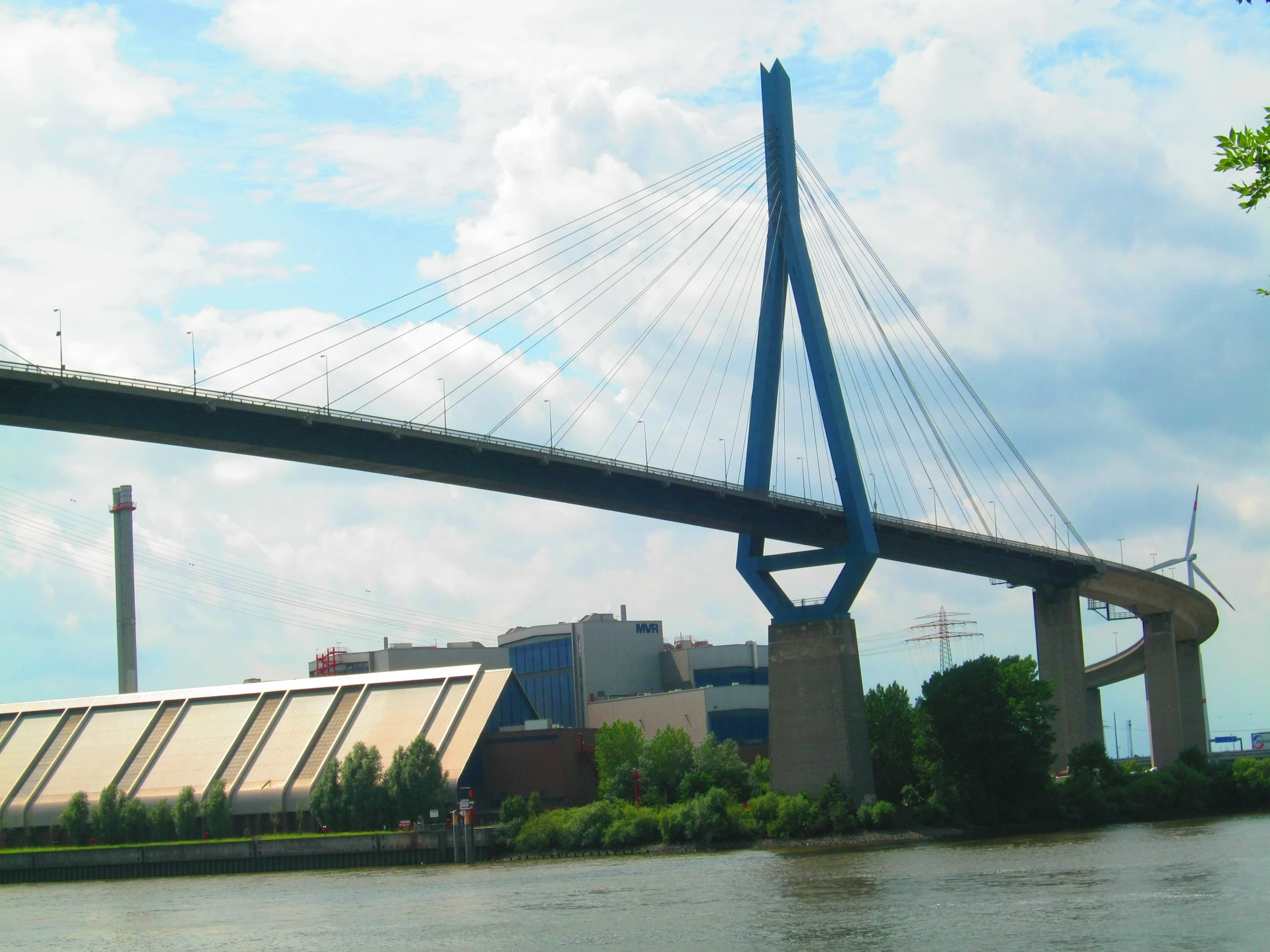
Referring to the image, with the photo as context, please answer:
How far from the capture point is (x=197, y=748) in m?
81.1

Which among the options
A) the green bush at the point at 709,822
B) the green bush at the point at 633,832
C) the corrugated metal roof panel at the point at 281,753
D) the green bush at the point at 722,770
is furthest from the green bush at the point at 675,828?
the corrugated metal roof panel at the point at 281,753

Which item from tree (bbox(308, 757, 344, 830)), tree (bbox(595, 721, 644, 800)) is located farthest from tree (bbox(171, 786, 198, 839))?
tree (bbox(595, 721, 644, 800))

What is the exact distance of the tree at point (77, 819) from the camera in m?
76.9

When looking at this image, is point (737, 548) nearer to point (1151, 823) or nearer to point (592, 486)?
point (592, 486)

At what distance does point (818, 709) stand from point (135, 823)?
1420 inches

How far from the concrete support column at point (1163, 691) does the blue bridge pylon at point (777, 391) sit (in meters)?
41.6

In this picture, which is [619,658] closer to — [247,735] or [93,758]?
[247,735]

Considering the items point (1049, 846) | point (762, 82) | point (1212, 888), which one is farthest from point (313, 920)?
point (762, 82)

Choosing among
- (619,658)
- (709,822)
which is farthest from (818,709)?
(619,658)

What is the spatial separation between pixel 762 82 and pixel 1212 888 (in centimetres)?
4316

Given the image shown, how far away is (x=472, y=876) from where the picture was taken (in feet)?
181

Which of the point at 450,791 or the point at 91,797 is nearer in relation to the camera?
the point at 450,791

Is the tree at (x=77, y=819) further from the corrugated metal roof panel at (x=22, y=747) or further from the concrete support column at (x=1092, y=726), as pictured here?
the concrete support column at (x=1092, y=726)

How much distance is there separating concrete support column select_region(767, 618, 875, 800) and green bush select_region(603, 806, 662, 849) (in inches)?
226
